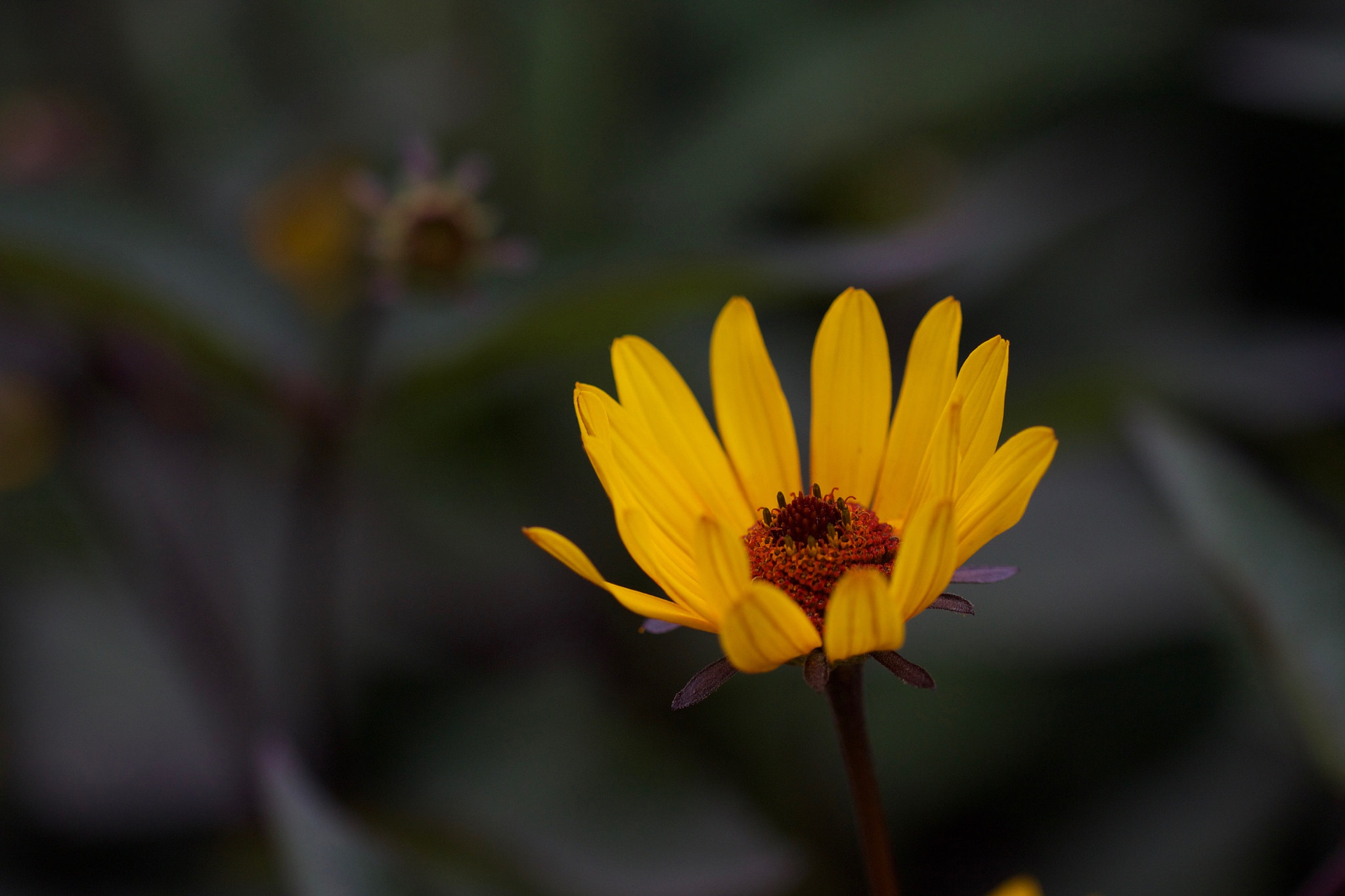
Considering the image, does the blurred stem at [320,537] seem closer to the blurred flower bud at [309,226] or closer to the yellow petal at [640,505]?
the blurred flower bud at [309,226]

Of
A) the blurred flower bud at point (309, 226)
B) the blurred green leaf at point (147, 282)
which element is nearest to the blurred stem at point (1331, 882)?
the blurred green leaf at point (147, 282)

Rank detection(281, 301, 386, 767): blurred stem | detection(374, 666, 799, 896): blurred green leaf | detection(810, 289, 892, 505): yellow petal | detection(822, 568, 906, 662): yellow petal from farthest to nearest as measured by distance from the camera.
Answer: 1. detection(281, 301, 386, 767): blurred stem
2. detection(374, 666, 799, 896): blurred green leaf
3. detection(810, 289, 892, 505): yellow petal
4. detection(822, 568, 906, 662): yellow petal

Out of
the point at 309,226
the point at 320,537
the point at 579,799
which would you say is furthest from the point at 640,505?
the point at 309,226

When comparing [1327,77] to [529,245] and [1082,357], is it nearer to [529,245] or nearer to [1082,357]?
[1082,357]

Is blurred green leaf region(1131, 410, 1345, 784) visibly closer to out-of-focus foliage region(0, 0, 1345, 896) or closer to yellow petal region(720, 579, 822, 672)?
out-of-focus foliage region(0, 0, 1345, 896)

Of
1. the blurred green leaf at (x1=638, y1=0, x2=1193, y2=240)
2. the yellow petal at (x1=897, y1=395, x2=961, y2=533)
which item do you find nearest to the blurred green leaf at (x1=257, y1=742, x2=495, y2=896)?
the yellow petal at (x1=897, y1=395, x2=961, y2=533)

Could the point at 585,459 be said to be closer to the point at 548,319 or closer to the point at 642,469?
the point at 548,319
